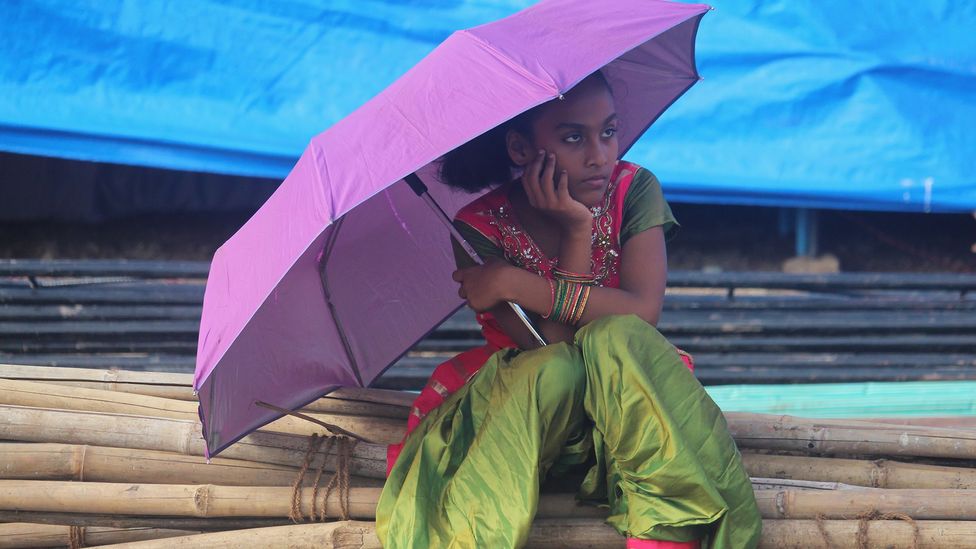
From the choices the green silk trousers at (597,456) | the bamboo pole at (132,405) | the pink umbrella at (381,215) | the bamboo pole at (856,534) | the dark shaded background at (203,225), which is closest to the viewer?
the pink umbrella at (381,215)

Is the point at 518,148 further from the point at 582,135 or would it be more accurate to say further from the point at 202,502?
the point at 202,502

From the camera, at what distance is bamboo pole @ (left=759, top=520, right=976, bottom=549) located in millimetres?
2021

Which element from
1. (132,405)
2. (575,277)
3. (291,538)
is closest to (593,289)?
(575,277)

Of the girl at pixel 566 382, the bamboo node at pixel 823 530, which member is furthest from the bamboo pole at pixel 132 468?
the bamboo node at pixel 823 530

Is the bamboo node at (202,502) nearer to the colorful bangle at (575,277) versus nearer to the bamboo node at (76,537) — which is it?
the bamboo node at (76,537)

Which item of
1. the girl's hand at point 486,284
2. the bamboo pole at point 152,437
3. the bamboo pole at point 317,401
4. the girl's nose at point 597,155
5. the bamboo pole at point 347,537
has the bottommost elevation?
the bamboo pole at point 347,537

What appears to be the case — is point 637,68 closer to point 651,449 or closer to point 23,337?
point 651,449

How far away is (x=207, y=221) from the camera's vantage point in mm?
4984

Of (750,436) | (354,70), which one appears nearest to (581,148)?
(750,436)

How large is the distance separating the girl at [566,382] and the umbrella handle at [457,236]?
0.02 metres

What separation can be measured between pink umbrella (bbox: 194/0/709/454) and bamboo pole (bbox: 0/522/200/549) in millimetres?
465

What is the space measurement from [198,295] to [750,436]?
8.53 ft

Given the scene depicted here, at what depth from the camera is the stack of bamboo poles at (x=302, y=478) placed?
2.10 metres

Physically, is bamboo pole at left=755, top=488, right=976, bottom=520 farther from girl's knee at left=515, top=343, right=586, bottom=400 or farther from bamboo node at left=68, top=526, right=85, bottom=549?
bamboo node at left=68, top=526, right=85, bottom=549
